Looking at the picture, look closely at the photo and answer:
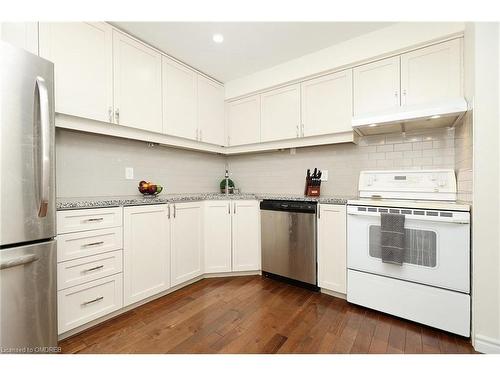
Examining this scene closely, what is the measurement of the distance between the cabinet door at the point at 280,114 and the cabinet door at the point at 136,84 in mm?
1200

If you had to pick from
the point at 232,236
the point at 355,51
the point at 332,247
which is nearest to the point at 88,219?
the point at 232,236

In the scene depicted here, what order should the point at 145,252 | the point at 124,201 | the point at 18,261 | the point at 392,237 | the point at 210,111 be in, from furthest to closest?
the point at 210,111, the point at 145,252, the point at 124,201, the point at 392,237, the point at 18,261

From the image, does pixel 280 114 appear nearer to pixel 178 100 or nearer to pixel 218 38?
pixel 218 38

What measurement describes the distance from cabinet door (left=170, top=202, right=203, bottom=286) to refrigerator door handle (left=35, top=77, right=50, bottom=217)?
107 cm

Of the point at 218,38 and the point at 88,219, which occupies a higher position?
the point at 218,38

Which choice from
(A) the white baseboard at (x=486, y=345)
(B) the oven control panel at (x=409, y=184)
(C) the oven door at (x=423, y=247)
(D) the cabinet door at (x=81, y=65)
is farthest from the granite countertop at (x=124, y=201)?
(A) the white baseboard at (x=486, y=345)

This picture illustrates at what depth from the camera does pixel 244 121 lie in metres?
3.02

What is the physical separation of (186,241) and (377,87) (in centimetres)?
235

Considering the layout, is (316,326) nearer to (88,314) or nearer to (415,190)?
(415,190)

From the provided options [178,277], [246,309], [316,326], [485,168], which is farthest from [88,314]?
Result: [485,168]

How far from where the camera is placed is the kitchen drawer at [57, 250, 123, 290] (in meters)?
1.55

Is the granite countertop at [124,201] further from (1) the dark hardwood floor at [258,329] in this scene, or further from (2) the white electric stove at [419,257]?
(1) the dark hardwood floor at [258,329]
